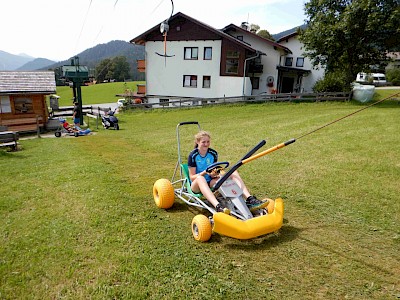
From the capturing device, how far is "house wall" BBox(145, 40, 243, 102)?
92.9 feet

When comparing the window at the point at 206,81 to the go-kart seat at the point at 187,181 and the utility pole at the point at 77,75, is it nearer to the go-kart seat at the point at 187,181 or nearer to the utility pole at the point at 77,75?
the utility pole at the point at 77,75

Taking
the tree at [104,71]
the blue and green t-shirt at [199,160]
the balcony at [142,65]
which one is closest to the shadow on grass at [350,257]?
the blue and green t-shirt at [199,160]

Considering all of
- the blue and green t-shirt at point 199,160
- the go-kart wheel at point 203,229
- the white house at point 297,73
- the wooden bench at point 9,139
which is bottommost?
the wooden bench at point 9,139

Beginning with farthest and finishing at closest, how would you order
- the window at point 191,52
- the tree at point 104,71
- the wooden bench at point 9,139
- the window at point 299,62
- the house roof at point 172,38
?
1. the tree at point 104,71
2. the window at point 299,62
3. the window at point 191,52
4. the house roof at point 172,38
5. the wooden bench at point 9,139

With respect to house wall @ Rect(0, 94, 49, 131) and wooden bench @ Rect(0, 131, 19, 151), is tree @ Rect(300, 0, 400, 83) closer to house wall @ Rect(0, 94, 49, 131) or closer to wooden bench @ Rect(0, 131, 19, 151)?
house wall @ Rect(0, 94, 49, 131)

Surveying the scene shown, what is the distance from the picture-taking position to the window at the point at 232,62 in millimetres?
27547

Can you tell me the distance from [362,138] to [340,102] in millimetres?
13514

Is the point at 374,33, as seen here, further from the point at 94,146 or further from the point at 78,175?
the point at 78,175

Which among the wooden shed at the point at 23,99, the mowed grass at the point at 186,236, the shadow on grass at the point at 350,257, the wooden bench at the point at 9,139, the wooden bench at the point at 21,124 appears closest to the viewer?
the mowed grass at the point at 186,236

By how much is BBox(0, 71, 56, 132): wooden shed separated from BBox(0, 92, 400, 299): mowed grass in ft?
33.2

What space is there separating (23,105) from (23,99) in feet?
1.23

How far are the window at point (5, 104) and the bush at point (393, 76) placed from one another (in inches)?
1850

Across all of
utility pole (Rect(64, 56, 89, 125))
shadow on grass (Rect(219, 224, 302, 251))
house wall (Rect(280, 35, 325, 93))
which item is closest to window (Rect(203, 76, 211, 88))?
house wall (Rect(280, 35, 325, 93))

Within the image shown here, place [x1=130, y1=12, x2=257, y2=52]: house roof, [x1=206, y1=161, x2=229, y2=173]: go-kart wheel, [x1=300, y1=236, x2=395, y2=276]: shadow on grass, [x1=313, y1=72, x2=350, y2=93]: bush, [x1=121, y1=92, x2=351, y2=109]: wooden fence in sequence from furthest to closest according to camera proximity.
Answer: [x1=130, y1=12, x2=257, y2=52]: house roof < [x1=313, y1=72, x2=350, y2=93]: bush < [x1=121, y1=92, x2=351, y2=109]: wooden fence < [x1=206, y1=161, x2=229, y2=173]: go-kart wheel < [x1=300, y1=236, x2=395, y2=276]: shadow on grass
